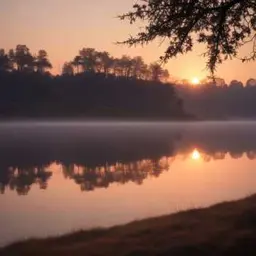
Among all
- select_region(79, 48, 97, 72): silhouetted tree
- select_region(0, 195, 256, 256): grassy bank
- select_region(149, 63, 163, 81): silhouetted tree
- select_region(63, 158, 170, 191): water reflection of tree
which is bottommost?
select_region(63, 158, 170, 191): water reflection of tree

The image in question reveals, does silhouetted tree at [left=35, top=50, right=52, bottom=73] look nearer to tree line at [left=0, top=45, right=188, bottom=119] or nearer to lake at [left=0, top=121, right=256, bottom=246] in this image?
tree line at [left=0, top=45, right=188, bottom=119]

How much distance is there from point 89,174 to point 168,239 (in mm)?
17222

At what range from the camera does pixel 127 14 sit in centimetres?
1299

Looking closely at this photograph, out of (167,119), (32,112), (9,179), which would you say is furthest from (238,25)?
(167,119)

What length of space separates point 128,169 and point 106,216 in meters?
13.6

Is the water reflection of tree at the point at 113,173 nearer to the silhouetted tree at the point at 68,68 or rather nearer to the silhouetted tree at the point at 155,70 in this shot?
the silhouetted tree at the point at 155,70

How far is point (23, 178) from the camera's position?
25.5 meters

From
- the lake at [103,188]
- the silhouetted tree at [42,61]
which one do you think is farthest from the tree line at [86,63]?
the lake at [103,188]

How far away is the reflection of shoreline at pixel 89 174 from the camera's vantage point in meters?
23.1

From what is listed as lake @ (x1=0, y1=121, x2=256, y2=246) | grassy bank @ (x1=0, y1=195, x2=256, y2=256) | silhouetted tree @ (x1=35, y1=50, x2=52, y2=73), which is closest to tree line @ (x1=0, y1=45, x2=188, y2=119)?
silhouetted tree @ (x1=35, y1=50, x2=52, y2=73)

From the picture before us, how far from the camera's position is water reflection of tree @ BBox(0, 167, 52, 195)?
22.2 metres

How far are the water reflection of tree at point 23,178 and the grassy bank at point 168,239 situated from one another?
30.3 feet

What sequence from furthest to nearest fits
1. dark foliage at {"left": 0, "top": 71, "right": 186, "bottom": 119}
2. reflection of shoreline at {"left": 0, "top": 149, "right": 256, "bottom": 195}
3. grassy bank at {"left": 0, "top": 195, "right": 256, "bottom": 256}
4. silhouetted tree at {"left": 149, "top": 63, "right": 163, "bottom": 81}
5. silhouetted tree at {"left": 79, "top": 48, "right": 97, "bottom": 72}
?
silhouetted tree at {"left": 79, "top": 48, "right": 97, "bottom": 72}
dark foliage at {"left": 0, "top": 71, "right": 186, "bottom": 119}
reflection of shoreline at {"left": 0, "top": 149, "right": 256, "bottom": 195}
silhouetted tree at {"left": 149, "top": 63, "right": 163, "bottom": 81}
grassy bank at {"left": 0, "top": 195, "right": 256, "bottom": 256}

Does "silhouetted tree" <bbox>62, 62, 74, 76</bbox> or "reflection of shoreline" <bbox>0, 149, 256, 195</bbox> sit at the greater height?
"silhouetted tree" <bbox>62, 62, 74, 76</bbox>
